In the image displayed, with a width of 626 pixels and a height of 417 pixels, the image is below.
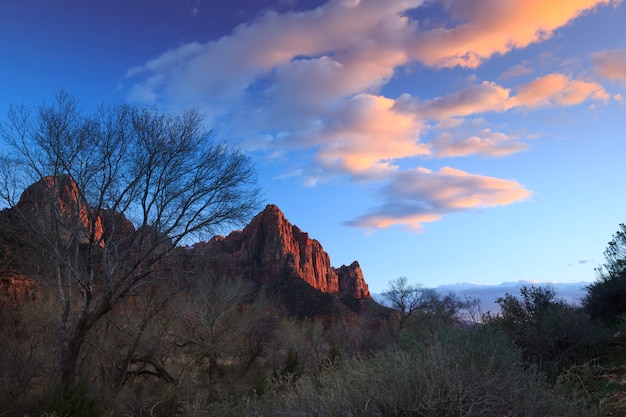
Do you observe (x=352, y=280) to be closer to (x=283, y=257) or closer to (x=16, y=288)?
(x=283, y=257)

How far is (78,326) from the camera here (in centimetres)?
1427

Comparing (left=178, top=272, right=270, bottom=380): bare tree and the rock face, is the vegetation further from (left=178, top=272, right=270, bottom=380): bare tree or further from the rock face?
the rock face

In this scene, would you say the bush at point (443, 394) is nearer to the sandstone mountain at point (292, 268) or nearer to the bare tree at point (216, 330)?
the bare tree at point (216, 330)

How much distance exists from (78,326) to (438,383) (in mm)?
13716

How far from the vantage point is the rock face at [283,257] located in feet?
307

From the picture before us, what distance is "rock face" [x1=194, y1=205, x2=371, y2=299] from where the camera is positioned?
93625mm

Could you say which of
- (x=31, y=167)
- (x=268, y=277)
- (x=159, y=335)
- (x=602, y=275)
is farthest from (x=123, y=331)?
(x=268, y=277)

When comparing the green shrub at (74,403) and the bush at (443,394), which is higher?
the bush at (443,394)

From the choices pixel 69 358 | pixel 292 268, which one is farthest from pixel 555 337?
pixel 292 268

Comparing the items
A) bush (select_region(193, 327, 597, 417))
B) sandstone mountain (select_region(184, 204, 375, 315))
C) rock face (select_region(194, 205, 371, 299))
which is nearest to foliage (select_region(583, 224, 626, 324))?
bush (select_region(193, 327, 597, 417))

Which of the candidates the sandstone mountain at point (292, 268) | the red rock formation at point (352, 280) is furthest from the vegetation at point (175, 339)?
the red rock formation at point (352, 280)

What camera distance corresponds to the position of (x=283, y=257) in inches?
3863

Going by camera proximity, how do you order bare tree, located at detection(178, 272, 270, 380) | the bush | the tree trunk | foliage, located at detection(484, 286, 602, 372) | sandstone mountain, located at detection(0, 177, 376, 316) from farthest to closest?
bare tree, located at detection(178, 272, 270, 380), sandstone mountain, located at detection(0, 177, 376, 316), the tree trunk, foliage, located at detection(484, 286, 602, 372), the bush

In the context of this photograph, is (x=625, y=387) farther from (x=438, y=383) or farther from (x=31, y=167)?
(x=31, y=167)
